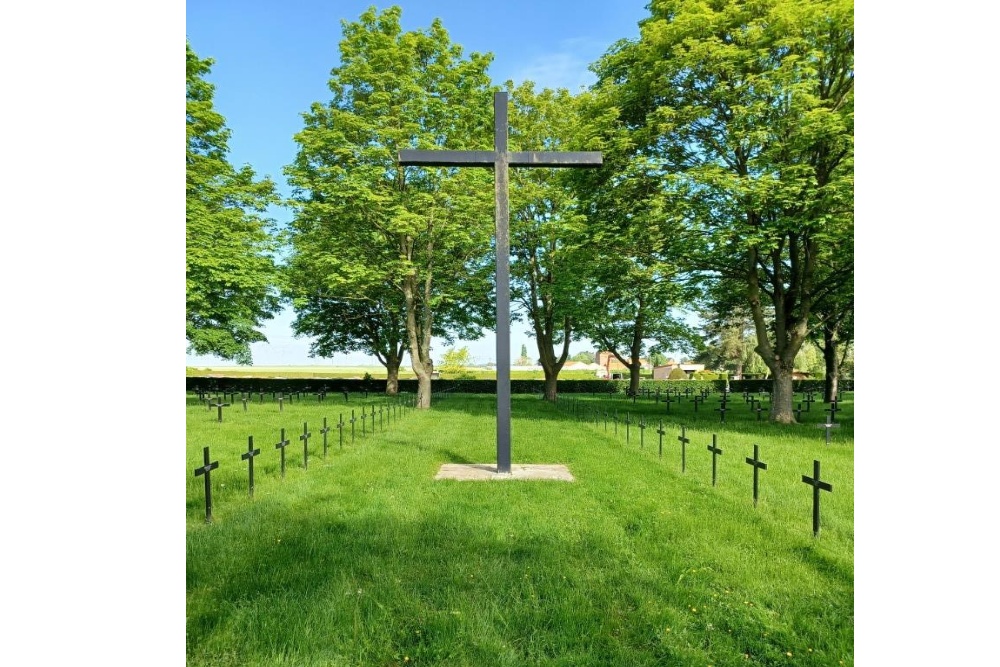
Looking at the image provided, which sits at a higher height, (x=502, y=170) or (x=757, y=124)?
(x=757, y=124)

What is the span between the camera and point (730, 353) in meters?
50.4

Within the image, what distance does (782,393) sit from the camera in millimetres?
16641

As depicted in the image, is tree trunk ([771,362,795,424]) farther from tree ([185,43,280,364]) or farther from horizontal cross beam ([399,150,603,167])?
tree ([185,43,280,364])

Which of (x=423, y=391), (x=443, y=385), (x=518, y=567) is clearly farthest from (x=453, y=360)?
(x=518, y=567)

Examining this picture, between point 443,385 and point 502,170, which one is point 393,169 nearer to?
point 502,170

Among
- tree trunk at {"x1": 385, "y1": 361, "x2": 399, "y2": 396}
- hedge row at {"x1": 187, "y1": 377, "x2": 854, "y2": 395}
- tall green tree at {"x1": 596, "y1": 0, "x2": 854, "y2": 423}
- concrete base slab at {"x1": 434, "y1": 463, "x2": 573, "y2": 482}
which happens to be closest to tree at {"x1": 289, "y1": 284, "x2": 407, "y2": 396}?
tree trunk at {"x1": 385, "y1": 361, "x2": 399, "y2": 396}

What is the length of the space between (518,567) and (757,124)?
13452mm

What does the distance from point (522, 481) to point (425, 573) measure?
11.9ft

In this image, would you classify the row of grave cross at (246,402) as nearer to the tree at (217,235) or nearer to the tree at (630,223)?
the tree at (217,235)

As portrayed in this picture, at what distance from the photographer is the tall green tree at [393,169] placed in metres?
19.3

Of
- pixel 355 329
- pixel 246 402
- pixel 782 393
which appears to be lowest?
pixel 246 402

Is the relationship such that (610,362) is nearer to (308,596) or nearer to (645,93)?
(645,93)

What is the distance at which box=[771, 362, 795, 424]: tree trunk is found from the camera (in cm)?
1631
